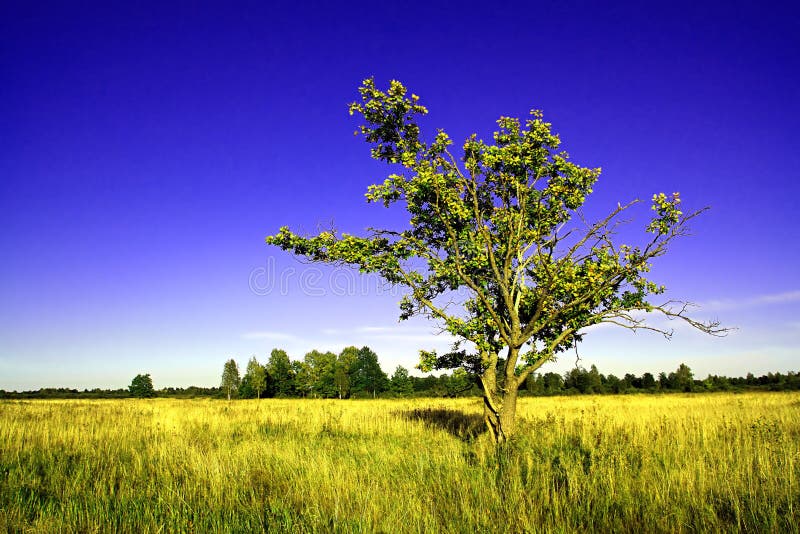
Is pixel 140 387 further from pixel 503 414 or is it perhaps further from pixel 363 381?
pixel 503 414

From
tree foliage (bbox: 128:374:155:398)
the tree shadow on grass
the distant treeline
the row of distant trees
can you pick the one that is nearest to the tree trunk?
the tree shadow on grass

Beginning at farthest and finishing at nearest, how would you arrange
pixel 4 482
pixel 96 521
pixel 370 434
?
pixel 370 434
pixel 4 482
pixel 96 521

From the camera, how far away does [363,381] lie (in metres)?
82.8

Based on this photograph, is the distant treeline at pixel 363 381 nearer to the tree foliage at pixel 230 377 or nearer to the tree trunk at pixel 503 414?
the tree foliage at pixel 230 377

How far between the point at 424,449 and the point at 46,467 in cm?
716

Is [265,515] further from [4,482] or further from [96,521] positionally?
[4,482]

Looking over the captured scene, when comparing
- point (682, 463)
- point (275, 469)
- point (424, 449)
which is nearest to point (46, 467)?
point (275, 469)

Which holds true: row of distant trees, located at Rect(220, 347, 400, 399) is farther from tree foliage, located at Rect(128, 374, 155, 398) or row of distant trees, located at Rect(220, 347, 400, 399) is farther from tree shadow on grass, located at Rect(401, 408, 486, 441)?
tree shadow on grass, located at Rect(401, 408, 486, 441)

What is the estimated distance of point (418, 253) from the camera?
962 cm

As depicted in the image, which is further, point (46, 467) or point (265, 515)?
point (46, 467)

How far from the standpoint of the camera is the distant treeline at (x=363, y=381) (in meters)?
60.8

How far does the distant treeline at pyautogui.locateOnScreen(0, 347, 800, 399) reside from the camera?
6084 centimetres

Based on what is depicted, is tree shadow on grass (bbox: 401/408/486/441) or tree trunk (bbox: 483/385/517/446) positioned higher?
tree trunk (bbox: 483/385/517/446)

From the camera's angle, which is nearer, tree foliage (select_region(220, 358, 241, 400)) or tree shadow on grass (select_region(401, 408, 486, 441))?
tree shadow on grass (select_region(401, 408, 486, 441))
